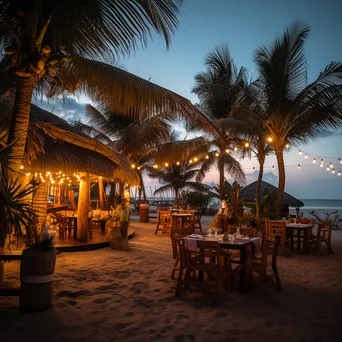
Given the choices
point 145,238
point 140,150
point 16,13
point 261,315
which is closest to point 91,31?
point 16,13

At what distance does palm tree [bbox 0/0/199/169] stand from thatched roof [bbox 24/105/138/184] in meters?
2.43

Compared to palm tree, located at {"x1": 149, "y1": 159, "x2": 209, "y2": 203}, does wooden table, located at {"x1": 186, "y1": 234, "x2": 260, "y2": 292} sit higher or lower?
lower

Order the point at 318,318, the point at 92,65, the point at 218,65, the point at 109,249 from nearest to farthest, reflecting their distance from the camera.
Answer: the point at 318,318
the point at 92,65
the point at 109,249
the point at 218,65

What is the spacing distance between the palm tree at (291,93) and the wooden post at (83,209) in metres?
6.10

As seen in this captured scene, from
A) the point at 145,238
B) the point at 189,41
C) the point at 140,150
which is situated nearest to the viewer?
the point at 189,41

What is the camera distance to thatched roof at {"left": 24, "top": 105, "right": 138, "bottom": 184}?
7.31m

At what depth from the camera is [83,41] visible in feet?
14.1

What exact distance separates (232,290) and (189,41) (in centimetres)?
725

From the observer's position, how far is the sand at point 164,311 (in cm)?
321

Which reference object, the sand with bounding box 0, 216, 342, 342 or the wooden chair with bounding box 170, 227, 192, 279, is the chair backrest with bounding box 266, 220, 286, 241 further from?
the wooden chair with bounding box 170, 227, 192, 279

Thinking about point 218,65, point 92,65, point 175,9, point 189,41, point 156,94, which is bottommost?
point 156,94

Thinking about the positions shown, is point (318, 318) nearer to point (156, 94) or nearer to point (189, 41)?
Answer: point (156, 94)

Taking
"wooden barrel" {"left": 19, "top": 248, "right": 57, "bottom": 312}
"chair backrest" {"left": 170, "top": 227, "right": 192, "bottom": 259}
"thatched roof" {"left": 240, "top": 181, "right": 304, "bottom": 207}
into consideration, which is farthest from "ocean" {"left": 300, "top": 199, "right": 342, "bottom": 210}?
"wooden barrel" {"left": 19, "top": 248, "right": 57, "bottom": 312}

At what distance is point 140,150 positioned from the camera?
44.6ft
